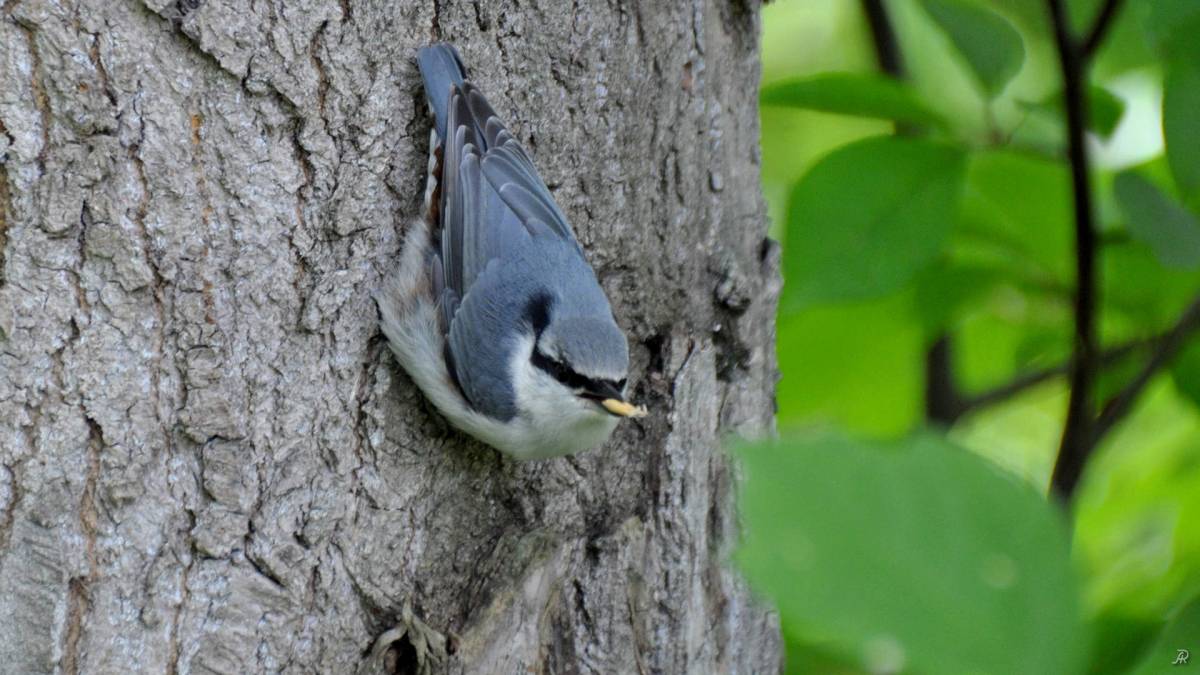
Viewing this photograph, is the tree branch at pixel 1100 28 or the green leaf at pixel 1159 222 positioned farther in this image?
the tree branch at pixel 1100 28

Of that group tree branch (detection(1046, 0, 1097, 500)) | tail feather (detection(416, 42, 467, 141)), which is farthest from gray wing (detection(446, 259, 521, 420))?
tree branch (detection(1046, 0, 1097, 500))

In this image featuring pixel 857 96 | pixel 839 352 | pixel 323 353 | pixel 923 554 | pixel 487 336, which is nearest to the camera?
pixel 923 554

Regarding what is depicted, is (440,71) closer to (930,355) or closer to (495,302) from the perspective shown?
(495,302)

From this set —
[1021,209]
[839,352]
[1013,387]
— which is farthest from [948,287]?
[1013,387]

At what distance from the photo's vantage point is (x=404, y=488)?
204cm

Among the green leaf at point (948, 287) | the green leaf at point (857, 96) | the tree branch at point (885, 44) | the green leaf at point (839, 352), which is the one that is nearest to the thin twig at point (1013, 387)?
the green leaf at point (839, 352)

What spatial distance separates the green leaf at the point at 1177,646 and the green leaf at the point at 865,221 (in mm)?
1019

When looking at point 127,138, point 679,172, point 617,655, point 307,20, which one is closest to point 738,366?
point 679,172

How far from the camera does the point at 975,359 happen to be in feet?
11.2

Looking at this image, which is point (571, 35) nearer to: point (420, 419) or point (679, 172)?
Result: point (679, 172)

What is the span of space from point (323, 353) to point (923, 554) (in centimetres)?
141

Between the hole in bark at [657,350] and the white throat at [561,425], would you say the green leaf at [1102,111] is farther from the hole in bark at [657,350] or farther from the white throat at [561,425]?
the white throat at [561,425]

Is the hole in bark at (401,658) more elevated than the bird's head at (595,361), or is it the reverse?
the bird's head at (595,361)

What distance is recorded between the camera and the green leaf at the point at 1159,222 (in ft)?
6.23
